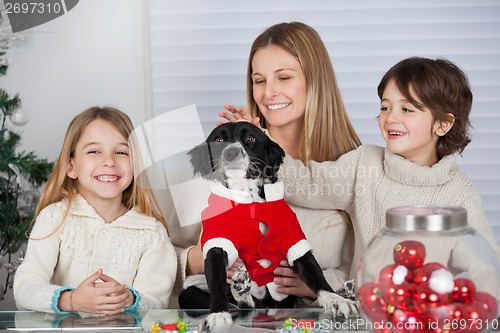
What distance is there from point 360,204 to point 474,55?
44.1 inches

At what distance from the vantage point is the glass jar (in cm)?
97

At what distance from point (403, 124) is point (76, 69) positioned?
4.68ft

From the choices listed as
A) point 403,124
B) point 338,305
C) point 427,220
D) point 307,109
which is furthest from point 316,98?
point 427,220

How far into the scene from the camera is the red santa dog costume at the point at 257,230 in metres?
1.53

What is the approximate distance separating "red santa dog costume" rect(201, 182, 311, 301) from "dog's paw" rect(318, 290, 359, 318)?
19cm

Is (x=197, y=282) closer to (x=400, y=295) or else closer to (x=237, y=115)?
(x=237, y=115)

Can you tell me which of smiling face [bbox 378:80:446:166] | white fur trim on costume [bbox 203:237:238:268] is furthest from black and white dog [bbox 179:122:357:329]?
smiling face [bbox 378:80:446:166]

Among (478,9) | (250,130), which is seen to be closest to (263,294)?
(250,130)

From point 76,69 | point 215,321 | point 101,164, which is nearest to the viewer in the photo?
point 215,321

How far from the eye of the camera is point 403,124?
1.75 meters

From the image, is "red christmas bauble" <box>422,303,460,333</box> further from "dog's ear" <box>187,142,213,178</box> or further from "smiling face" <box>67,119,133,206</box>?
"smiling face" <box>67,119,133,206</box>

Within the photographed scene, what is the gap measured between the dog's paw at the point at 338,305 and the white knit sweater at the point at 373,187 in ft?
1.35

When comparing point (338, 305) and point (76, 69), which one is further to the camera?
point (76, 69)

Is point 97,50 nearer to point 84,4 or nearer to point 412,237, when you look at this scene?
point 84,4
